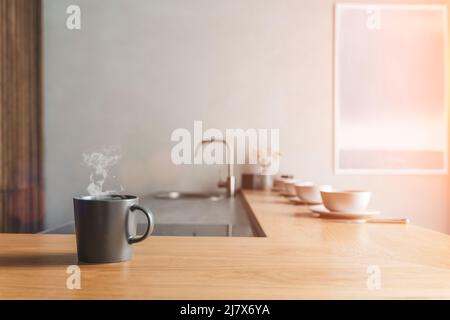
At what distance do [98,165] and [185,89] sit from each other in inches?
47.6

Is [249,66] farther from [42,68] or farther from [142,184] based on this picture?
[42,68]

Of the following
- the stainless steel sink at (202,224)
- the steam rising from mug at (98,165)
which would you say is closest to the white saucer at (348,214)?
the stainless steel sink at (202,224)

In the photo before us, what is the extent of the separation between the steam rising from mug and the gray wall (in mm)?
92

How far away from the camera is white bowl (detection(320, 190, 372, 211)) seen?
1332mm

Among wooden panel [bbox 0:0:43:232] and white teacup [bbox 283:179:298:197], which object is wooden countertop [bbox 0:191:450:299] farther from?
wooden panel [bbox 0:0:43:232]

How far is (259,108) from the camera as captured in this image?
3389 millimetres

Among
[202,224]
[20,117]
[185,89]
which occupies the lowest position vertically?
[202,224]

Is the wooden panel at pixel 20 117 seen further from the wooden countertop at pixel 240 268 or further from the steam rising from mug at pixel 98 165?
the wooden countertop at pixel 240 268

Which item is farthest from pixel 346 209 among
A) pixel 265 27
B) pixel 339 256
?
pixel 265 27

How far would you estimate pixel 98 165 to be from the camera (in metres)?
4.08

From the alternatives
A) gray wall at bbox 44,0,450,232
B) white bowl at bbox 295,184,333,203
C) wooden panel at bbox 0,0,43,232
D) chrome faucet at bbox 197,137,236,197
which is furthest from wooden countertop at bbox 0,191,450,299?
gray wall at bbox 44,0,450,232

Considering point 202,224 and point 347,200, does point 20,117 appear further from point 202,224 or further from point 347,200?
point 347,200

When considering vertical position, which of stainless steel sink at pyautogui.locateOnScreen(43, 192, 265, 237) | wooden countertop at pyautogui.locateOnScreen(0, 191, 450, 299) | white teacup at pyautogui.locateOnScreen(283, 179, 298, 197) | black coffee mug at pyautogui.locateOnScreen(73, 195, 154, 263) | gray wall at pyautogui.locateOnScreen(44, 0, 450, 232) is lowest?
stainless steel sink at pyautogui.locateOnScreen(43, 192, 265, 237)

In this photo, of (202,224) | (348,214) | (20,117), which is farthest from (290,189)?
(20,117)
